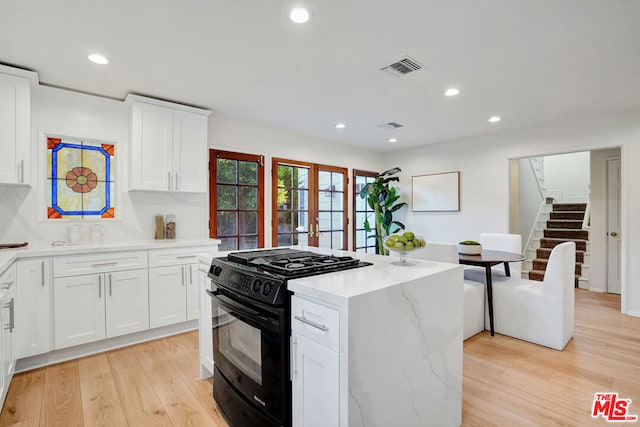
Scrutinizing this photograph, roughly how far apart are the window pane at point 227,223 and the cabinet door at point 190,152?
47 centimetres

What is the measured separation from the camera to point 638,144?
368 centimetres

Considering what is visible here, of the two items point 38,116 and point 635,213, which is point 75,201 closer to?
point 38,116

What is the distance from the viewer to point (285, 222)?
4.68 meters

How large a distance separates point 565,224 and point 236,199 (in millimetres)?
6336

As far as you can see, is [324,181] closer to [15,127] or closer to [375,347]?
[15,127]

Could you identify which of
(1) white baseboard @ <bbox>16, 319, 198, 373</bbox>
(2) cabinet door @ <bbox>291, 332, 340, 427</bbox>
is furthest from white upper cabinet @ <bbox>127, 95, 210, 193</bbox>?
(2) cabinet door @ <bbox>291, 332, 340, 427</bbox>

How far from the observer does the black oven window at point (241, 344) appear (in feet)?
5.06

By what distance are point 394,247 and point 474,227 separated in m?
3.90

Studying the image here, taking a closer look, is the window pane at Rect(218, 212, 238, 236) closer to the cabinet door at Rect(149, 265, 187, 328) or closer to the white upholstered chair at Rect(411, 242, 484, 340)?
the cabinet door at Rect(149, 265, 187, 328)

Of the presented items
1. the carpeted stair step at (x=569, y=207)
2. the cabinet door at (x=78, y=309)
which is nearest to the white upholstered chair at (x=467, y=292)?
the cabinet door at (x=78, y=309)

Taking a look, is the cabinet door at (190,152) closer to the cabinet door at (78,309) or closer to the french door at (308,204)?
the french door at (308,204)

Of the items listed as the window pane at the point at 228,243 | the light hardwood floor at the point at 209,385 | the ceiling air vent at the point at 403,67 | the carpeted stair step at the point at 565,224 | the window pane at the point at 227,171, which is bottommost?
the light hardwood floor at the point at 209,385

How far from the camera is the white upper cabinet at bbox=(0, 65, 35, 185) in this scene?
8.43 feet

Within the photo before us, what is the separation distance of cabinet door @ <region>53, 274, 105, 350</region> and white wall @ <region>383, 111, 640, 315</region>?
491cm
